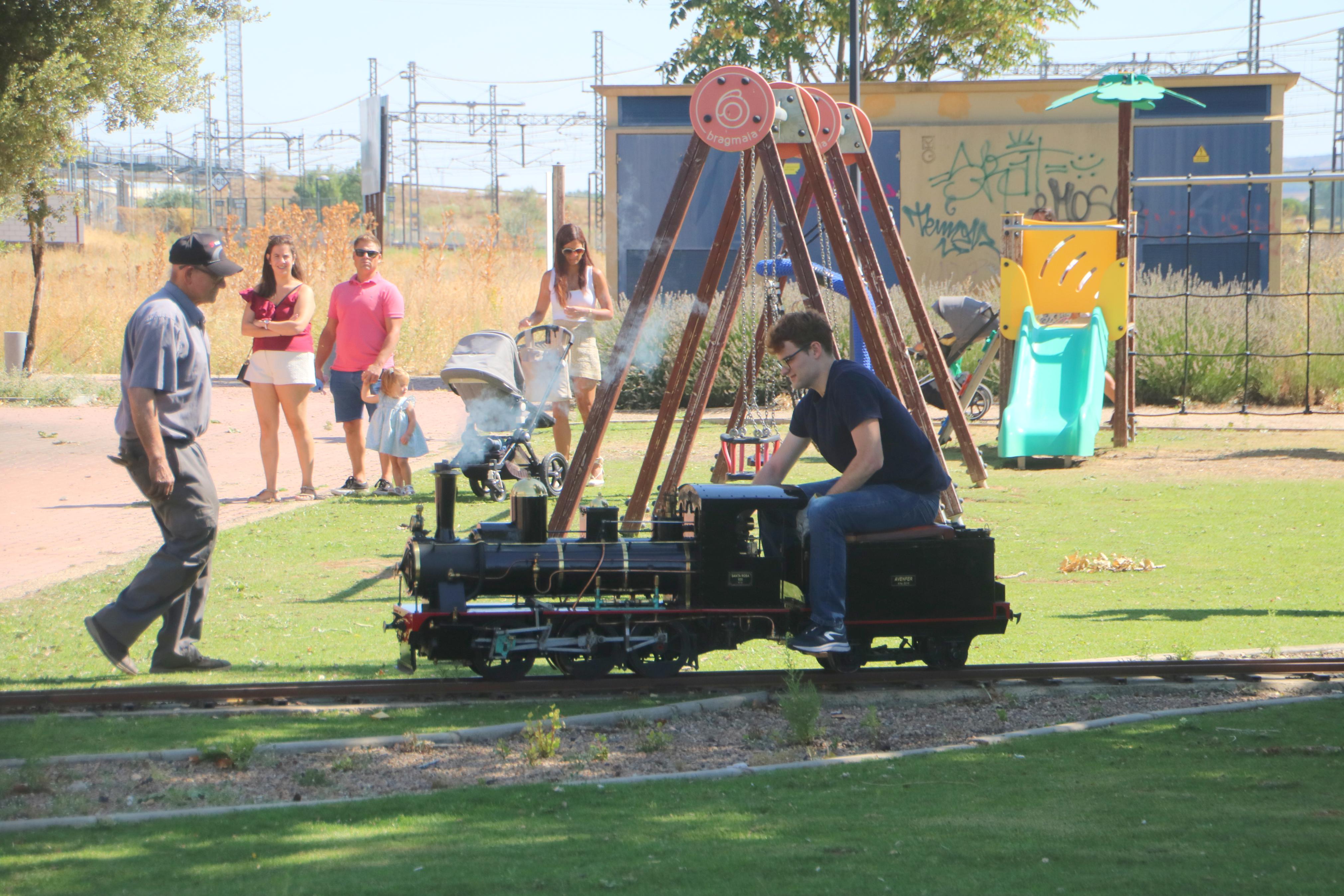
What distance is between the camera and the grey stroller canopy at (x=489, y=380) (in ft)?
39.6

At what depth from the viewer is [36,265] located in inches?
986

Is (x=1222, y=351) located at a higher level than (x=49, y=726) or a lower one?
higher

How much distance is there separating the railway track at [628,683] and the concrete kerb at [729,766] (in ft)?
1.19

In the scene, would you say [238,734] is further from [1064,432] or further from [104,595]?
[1064,432]

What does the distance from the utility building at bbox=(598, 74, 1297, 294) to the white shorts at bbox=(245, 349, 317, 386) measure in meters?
17.8

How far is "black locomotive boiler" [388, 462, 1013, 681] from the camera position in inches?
257

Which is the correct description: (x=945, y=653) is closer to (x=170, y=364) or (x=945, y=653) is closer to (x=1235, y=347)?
(x=170, y=364)

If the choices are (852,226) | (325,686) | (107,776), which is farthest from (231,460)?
(107,776)

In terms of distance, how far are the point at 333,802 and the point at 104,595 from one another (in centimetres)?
439

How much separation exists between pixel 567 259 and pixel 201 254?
5328 millimetres

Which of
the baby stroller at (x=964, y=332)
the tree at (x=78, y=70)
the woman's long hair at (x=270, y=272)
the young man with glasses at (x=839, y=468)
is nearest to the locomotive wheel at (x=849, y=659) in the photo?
the young man with glasses at (x=839, y=468)

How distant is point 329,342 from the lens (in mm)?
12516

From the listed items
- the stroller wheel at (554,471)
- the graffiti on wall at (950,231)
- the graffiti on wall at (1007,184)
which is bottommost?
the stroller wheel at (554,471)

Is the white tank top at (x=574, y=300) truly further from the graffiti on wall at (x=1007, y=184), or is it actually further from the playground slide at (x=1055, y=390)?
the graffiti on wall at (x=1007, y=184)
